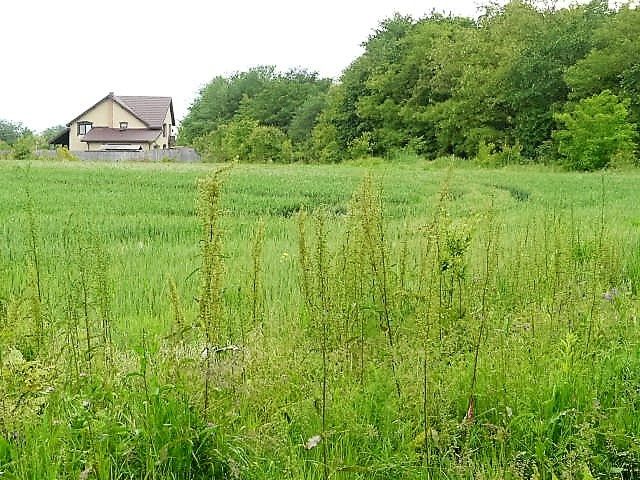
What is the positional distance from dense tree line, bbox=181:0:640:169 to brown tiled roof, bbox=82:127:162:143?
34.3 feet

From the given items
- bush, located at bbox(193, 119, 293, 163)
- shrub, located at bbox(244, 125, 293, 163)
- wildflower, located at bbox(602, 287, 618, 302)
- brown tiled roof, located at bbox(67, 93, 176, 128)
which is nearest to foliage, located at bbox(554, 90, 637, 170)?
bush, located at bbox(193, 119, 293, 163)

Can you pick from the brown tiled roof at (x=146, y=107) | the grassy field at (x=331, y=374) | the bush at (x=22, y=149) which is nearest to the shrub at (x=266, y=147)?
the bush at (x=22, y=149)

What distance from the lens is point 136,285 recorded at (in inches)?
183

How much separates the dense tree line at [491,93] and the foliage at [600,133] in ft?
0.14

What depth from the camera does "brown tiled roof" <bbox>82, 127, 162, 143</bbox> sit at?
209 feet

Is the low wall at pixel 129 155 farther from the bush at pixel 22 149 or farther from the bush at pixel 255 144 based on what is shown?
the bush at pixel 255 144

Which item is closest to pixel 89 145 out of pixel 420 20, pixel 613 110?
pixel 420 20

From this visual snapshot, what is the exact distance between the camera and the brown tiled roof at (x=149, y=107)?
67656mm

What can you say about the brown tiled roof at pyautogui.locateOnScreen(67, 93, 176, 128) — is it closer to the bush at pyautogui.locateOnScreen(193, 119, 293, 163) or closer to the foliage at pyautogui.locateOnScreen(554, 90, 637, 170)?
the bush at pyautogui.locateOnScreen(193, 119, 293, 163)

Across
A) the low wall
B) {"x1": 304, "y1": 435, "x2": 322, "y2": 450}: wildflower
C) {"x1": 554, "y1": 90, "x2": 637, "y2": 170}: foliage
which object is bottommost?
{"x1": 304, "y1": 435, "x2": 322, "y2": 450}: wildflower

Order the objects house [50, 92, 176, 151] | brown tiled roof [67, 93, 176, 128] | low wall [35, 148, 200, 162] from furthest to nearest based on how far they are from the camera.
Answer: brown tiled roof [67, 93, 176, 128] → house [50, 92, 176, 151] → low wall [35, 148, 200, 162]

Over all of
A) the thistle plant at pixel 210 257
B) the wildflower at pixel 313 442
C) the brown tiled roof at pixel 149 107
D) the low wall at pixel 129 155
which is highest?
the brown tiled roof at pixel 149 107

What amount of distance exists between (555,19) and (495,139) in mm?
6666

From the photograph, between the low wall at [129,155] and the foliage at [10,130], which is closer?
the low wall at [129,155]
